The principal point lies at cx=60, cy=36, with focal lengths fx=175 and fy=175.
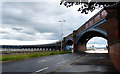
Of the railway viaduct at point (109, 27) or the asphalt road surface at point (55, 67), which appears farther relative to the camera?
the railway viaduct at point (109, 27)

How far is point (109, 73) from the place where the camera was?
1280 centimetres

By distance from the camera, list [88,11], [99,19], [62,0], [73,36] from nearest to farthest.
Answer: [62,0], [88,11], [99,19], [73,36]

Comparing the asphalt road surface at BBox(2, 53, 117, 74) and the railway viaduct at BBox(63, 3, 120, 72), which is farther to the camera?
the railway viaduct at BBox(63, 3, 120, 72)

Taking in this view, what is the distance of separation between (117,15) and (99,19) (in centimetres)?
2895

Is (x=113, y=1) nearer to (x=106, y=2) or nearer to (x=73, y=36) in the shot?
(x=106, y=2)

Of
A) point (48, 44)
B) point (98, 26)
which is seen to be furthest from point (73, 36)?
point (48, 44)

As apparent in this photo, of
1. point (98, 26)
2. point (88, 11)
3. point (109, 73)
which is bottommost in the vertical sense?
point (109, 73)

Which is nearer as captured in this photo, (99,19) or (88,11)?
(88,11)

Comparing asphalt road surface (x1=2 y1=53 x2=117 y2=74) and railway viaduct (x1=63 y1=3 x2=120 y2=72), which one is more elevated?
railway viaduct (x1=63 y1=3 x2=120 y2=72)

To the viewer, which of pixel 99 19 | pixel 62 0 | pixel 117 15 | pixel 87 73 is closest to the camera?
pixel 62 0

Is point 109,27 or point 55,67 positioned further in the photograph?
point 109,27

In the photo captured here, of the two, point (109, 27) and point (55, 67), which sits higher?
point (109, 27)

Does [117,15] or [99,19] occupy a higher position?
[99,19]

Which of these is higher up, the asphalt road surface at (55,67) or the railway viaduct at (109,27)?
the railway viaduct at (109,27)
